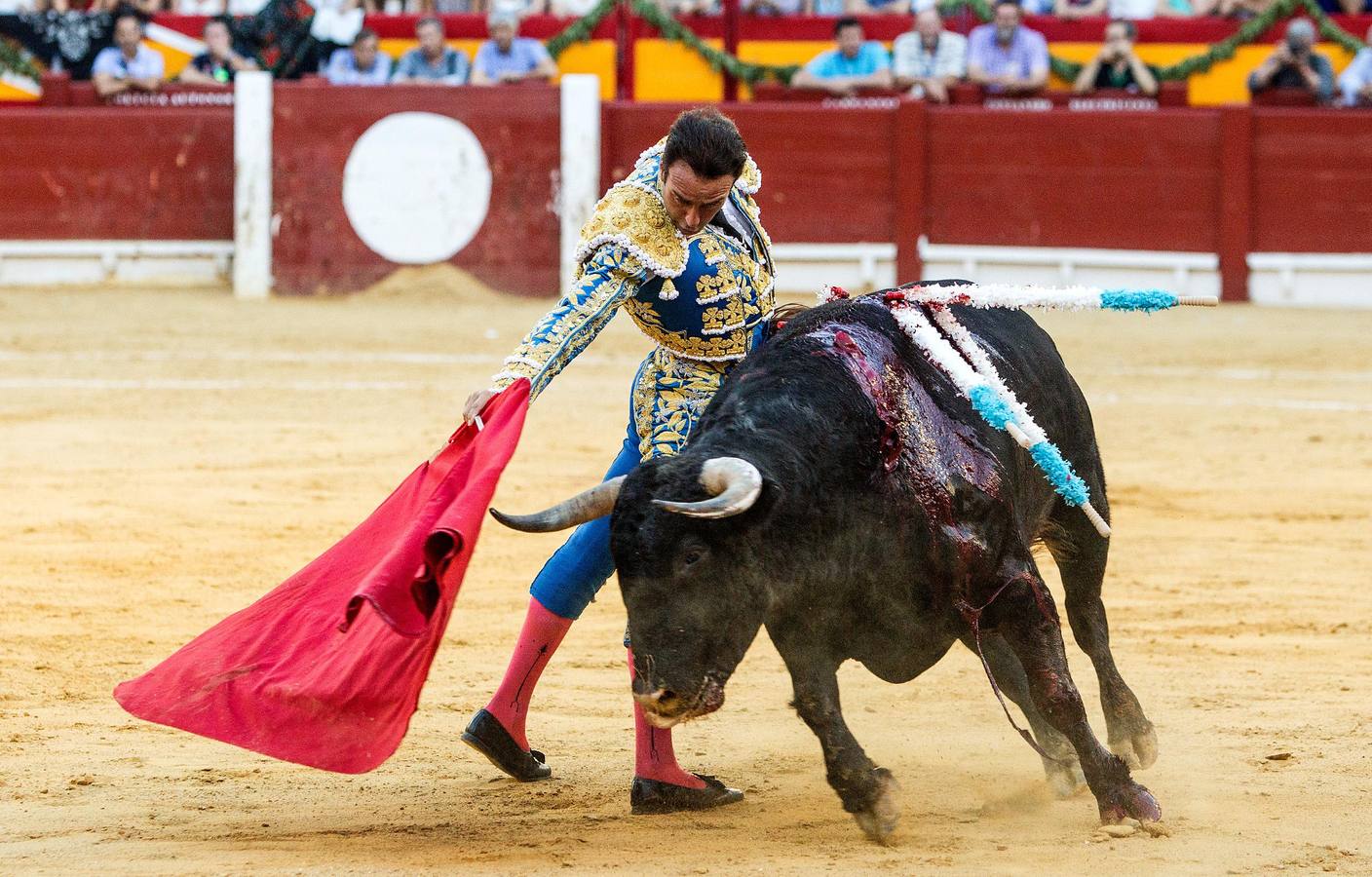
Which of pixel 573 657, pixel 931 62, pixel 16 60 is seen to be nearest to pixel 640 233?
pixel 573 657

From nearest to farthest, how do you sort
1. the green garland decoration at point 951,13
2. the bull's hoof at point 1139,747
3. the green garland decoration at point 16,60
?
1. the bull's hoof at point 1139,747
2. the green garland decoration at point 951,13
3. the green garland decoration at point 16,60

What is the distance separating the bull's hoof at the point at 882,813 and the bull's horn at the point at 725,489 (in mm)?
486

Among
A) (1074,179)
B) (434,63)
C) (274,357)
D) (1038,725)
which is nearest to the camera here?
(1038,725)

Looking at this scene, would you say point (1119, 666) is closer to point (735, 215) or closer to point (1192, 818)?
point (1192, 818)

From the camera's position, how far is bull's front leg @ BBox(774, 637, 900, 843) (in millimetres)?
2746

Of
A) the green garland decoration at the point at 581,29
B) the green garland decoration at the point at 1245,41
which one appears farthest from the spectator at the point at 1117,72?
the green garland decoration at the point at 581,29

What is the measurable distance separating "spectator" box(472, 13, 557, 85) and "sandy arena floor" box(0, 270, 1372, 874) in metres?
2.94

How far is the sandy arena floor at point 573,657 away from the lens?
2779 mm

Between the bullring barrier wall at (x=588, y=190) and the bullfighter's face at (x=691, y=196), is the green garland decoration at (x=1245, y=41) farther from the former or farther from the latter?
A: the bullfighter's face at (x=691, y=196)

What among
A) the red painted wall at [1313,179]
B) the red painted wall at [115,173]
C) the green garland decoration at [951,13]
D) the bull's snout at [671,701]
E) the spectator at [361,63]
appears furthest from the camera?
the spectator at [361,63]

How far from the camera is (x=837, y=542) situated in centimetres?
271

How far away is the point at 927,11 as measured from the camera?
33.7 feet

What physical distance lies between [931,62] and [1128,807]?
824 centimetres

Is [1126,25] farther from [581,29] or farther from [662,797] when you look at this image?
[662,797]
